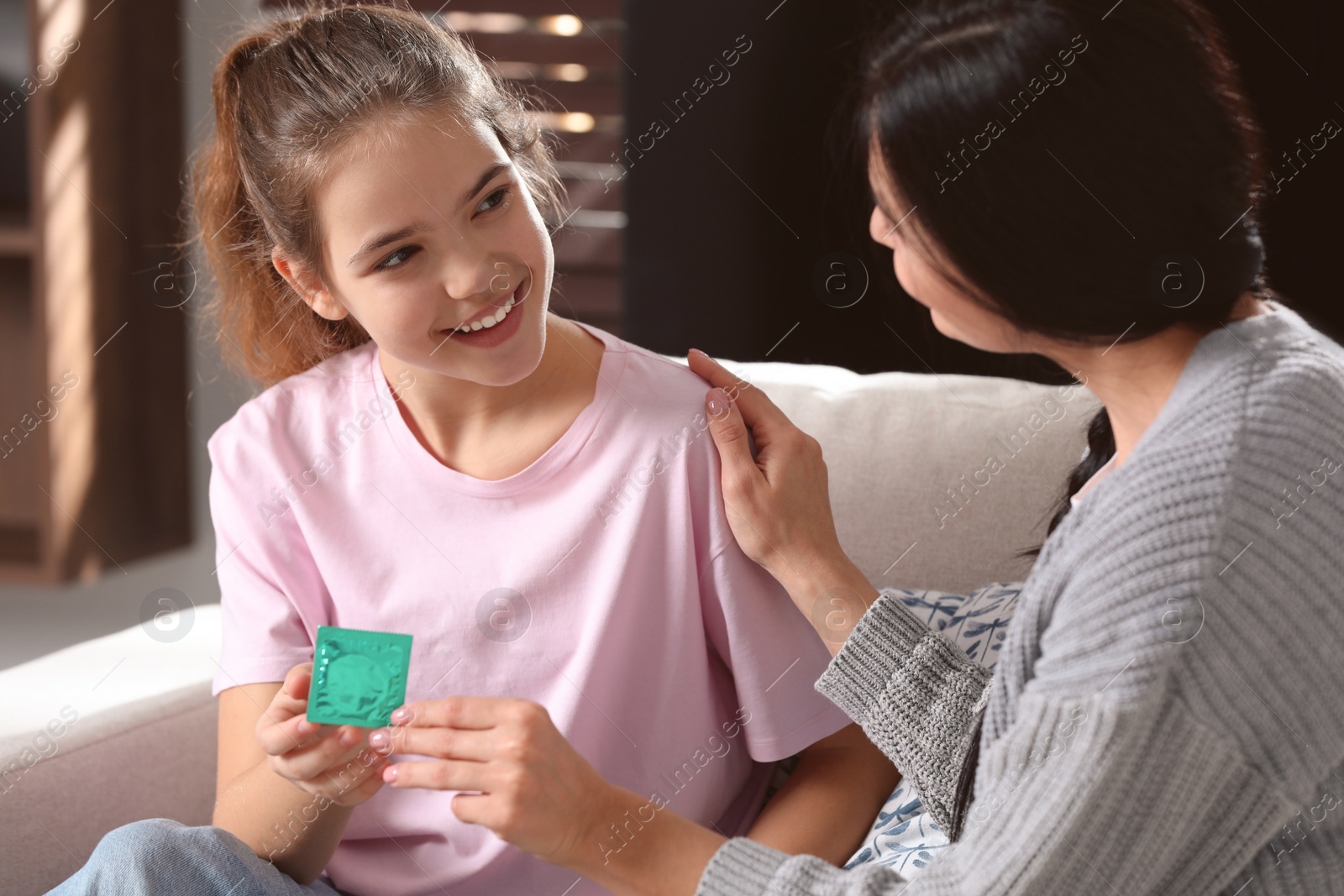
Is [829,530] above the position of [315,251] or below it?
below

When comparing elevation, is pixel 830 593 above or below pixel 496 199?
below

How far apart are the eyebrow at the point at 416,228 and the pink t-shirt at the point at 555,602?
22 centimetres

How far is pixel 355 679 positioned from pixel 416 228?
412mm

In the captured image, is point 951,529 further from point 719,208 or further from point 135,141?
point 135,141

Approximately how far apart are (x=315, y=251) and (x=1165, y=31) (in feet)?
2.64

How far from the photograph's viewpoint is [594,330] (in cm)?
132

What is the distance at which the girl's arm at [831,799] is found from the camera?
1.12m

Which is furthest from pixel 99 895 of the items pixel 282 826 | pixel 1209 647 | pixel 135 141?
pixel 135 141

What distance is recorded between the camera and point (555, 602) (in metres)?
1.17

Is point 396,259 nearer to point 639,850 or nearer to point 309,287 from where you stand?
point 309,287

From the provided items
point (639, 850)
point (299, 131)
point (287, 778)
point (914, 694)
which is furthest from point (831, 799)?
point (299, 131)

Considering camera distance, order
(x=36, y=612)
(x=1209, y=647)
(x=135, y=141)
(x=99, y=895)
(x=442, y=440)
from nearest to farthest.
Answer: (x=1209, y=647)
(x=99, y=895)
(x=442, y=440)
(x=135, y=141)
(x=36, y=612)

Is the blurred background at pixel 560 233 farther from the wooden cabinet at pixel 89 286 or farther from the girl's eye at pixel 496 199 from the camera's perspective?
the girl's eye at pixel 496 199

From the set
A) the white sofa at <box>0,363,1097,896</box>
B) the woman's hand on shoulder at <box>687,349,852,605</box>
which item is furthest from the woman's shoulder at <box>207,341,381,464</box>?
the woman's hand on shoulder at <box>687,349,852,605</box>
